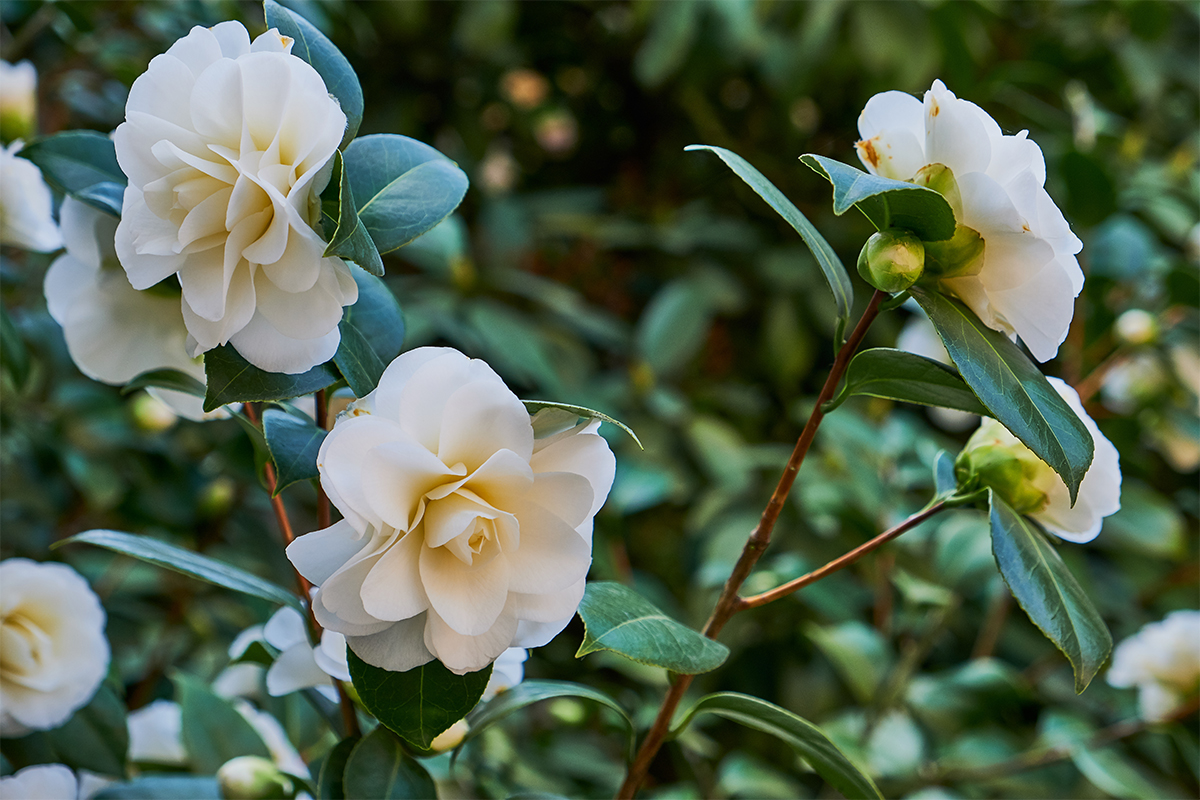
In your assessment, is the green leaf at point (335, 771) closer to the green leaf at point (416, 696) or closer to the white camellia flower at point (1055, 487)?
the green leaf at point (416, 696)

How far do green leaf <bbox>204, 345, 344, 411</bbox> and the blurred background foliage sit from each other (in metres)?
0.43

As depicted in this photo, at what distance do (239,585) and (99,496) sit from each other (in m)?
0.66

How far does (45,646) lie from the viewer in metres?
0.57

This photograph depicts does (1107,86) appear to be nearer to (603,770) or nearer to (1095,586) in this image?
(1095,586)

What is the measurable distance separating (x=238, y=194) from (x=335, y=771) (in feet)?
0.93

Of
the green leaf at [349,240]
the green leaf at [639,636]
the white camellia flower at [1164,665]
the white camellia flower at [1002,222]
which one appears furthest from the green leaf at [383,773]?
the white camellia flower at [1164,665]

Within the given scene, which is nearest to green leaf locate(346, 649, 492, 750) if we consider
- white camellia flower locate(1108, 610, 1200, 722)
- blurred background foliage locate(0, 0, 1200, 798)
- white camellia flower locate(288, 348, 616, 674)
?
white camellia flower locate(288, 348, 616, 674)

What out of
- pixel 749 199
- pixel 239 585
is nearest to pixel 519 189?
pixel 749 199

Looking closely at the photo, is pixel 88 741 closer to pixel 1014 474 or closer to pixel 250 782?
pixel 250 782

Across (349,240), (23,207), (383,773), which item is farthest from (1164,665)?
(23,207)

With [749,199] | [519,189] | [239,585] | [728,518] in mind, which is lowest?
[728,518]

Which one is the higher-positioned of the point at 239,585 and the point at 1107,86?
the point at 1107,86

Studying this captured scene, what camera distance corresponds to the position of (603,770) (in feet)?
3.32

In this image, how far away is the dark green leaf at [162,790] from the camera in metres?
A: 0.54
